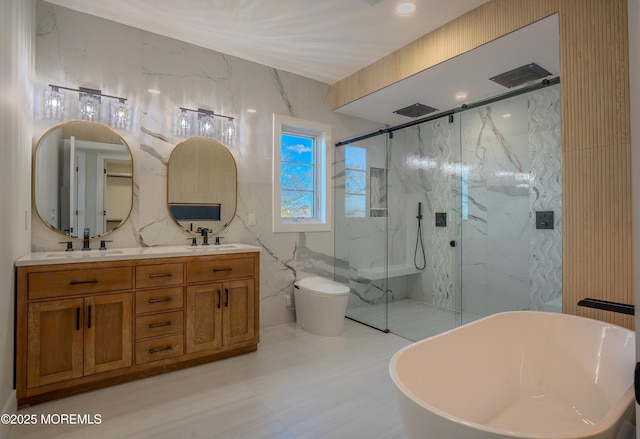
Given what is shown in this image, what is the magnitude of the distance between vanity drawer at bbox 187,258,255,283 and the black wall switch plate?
2.49 m

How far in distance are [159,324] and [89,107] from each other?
1.72 meters

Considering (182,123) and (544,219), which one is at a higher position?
(182,123)

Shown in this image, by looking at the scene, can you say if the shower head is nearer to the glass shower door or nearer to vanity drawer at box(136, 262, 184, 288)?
the glass shower door

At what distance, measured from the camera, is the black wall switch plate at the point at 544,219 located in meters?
2.81

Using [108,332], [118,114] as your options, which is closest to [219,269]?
[108,332]

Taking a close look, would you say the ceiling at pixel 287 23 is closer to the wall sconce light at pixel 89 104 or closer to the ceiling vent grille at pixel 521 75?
the wall sconce light at pixel 89 104

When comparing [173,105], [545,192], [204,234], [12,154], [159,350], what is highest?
[173,105]

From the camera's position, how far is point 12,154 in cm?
180

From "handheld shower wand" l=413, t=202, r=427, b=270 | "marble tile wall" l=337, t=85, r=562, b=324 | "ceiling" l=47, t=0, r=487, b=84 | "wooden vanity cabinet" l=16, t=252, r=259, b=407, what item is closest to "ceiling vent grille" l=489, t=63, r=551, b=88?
"marble tile wall" l=337, t=85, r=562, b=324

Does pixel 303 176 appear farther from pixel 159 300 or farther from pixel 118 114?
pixel 159 300

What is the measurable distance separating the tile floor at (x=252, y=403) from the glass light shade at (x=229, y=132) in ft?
6.37

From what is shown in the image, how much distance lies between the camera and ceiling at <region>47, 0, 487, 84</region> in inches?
94.3

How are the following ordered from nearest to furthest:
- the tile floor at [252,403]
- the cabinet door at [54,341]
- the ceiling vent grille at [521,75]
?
1. the tile floor at [252,403]
2. the cabinet door at [54,341]
3. the ceiling vent grille at [521,75]

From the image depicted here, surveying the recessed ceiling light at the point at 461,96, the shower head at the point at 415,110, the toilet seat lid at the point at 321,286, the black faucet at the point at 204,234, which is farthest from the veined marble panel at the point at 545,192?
the black faucet at the point at 204,234
